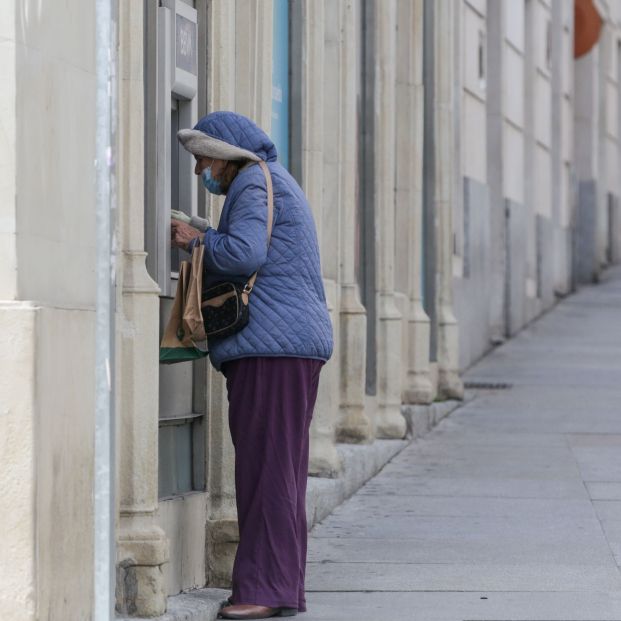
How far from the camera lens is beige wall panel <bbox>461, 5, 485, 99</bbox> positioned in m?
18.3

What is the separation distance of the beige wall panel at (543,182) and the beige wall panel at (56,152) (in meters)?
18.8

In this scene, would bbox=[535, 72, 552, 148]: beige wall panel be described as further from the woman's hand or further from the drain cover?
the woman's hand

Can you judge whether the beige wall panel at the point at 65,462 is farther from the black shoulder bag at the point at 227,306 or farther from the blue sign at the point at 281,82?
the blue sign at the point at 281,82

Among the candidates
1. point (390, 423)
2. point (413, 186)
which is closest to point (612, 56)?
point (413, 186)

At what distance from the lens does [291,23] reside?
10406 millimetres

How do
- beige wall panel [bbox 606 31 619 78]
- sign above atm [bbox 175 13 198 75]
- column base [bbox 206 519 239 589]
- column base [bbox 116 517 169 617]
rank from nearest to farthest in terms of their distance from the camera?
column base [bbox 116 517 169 617] < sign above atm [bbox 175 13 198 75] < column base [bbox 206 519 239 589] < beige wall panel [bbox 606 31 619 78]

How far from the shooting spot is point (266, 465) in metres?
6.88

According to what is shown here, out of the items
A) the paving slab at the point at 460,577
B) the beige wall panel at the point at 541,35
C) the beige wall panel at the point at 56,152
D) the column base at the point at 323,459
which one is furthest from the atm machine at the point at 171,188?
the beige wall panel at the point at 541,35

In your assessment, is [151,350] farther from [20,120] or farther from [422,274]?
[422,274]

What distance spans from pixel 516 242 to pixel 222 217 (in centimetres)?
1581

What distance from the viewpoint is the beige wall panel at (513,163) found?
71.7 ft

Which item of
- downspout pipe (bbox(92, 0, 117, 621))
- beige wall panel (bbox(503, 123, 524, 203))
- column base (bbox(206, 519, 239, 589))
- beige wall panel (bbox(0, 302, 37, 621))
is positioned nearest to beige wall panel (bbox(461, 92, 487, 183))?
beige wall panel (bbox(503, 123, 524, 203))

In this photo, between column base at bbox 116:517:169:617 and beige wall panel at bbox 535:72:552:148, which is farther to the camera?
beige wall panel at bbox 535:72:552:148

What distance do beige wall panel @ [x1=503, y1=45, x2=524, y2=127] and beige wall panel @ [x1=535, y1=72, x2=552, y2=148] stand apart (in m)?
1.39
